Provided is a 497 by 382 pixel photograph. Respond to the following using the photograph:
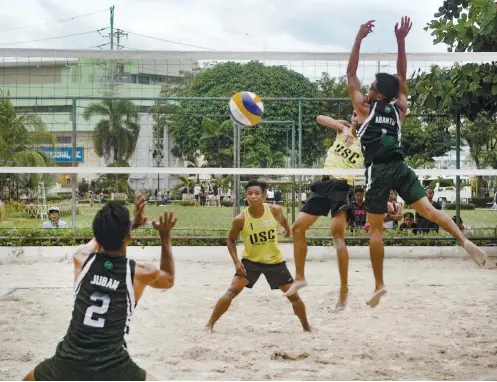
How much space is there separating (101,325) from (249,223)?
3.43 meters

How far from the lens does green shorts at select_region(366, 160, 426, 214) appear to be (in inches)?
180

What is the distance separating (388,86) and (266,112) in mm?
8003

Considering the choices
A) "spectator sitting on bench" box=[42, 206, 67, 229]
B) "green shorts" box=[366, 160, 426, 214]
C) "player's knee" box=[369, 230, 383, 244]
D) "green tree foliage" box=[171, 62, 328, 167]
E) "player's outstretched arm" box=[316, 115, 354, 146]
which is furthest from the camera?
"spectator sitting on bench" box=[42, 206, 67, 229]

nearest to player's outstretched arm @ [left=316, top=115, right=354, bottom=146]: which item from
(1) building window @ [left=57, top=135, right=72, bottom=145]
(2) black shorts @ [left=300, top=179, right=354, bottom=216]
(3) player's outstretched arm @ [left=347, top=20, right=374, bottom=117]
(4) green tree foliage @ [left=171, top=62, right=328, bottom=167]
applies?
(2) black shorts @ [left=300, top=179, right=354, bottom=216]

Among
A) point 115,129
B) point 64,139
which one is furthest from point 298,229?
point 64,139

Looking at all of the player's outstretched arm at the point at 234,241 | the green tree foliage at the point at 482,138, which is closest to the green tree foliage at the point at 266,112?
the green tree foliage at the point at 482,138

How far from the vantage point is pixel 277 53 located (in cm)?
567

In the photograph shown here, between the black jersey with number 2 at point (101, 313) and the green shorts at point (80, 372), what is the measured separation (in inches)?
0.7

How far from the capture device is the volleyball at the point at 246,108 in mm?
5672

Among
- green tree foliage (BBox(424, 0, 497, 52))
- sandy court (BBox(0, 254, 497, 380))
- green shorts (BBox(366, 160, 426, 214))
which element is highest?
green tree foliage (BBox(424, 0, 497, 52))

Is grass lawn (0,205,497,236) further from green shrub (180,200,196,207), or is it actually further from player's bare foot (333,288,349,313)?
player's bare foot (333,288,349,313)

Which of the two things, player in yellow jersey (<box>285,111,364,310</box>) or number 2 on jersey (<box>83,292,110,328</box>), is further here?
player in yellow jersey (<box>285,111,364,310</box>)

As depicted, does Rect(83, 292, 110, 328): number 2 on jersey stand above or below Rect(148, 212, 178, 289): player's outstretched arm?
below

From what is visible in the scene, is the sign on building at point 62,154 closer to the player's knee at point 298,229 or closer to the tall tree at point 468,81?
the tall tree at point 468,81
